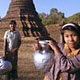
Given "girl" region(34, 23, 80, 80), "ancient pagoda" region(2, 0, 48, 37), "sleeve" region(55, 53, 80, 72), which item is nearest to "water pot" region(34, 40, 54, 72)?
"girl" region(34, 23, 80, 80)

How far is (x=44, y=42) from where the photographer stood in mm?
2010

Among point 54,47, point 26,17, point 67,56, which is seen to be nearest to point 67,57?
point 67,56

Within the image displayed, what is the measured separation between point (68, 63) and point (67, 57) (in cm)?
6

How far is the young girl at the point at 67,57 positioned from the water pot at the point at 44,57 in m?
0.05

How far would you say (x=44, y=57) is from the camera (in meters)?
1.99

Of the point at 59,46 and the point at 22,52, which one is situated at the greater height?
the point at 59,46

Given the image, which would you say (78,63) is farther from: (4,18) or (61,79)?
(4,18)

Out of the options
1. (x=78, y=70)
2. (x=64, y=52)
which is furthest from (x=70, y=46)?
(x=78, y=70)

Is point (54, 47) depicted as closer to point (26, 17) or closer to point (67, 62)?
point (67, 62)

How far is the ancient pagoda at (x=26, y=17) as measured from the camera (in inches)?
658

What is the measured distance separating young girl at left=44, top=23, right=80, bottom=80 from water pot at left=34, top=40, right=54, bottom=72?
5 centimetres

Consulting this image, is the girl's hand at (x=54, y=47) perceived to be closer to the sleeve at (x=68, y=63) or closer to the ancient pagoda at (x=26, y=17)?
the sleeve at (x=68, y=63)

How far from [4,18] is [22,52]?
22.5 feet

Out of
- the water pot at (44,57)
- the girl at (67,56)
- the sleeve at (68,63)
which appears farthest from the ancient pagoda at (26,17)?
the sleeve at (68,63)
